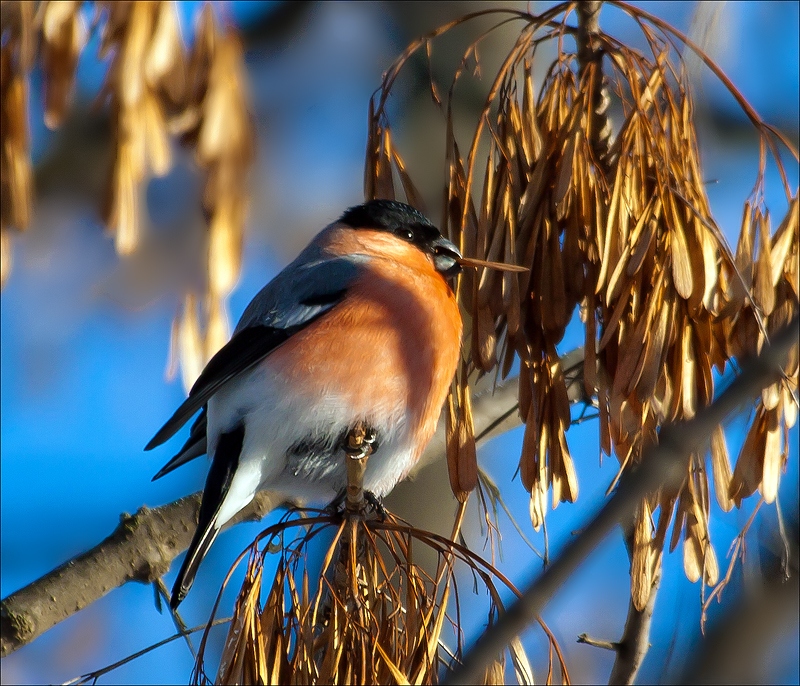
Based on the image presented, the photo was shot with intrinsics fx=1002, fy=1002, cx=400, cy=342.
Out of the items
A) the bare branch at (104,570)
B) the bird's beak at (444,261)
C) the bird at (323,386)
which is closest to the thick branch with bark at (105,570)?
the bare branch at (104,570)

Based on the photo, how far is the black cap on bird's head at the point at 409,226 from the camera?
8.62ft

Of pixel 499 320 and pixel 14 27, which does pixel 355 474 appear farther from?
pixel 14 27

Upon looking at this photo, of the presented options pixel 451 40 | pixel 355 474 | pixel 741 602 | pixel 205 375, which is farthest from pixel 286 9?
pixel 741 602

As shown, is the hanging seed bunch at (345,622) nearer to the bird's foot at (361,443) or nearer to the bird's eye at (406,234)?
the bird's foot at (361,443)

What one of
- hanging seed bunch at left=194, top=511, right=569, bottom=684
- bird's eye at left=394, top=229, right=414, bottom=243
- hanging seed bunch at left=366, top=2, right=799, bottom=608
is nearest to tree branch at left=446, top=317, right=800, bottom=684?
hanging seed bunch at left=194, top=511, right=569, bottom=684

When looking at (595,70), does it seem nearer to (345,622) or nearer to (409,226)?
(409,226)

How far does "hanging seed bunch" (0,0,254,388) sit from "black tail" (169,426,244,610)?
368 millimetres

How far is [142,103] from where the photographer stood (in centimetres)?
209

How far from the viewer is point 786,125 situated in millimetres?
4441

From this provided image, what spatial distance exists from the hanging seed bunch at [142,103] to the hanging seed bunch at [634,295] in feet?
1.77

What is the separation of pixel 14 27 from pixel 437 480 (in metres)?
1.93

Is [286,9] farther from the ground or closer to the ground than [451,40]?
farther from the ground

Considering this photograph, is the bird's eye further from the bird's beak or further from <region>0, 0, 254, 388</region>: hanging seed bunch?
<region>0, 0, 254, 388</region>: hanging seed bunch

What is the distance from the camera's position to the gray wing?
237 centimetres
